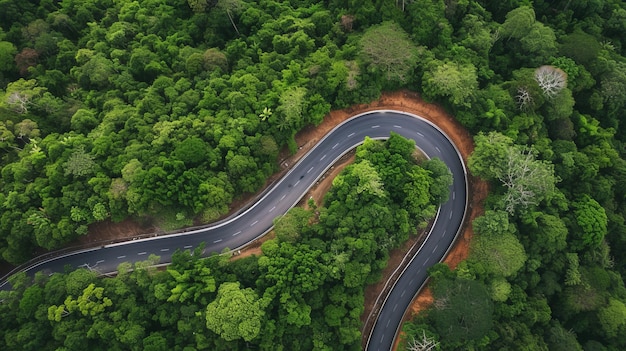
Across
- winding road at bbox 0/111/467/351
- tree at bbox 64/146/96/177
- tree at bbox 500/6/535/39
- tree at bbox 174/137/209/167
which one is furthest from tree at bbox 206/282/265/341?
tree at bbox 500/6/535/39

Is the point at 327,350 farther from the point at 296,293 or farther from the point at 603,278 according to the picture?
the point at 603,278

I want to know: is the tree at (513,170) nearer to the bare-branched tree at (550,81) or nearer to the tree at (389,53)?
the bare-branched tree at (550,81)

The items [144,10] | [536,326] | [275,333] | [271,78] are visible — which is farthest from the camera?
[144,10]

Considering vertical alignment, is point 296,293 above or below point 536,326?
above

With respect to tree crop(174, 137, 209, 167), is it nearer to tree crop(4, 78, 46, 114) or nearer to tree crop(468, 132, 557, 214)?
tree crop(4, 78, 46, 114)

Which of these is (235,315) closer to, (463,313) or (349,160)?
(349,160)

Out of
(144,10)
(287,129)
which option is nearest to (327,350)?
(287,129)

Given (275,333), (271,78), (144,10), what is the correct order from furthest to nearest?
(144,10) → (271,78) → (275,333)
